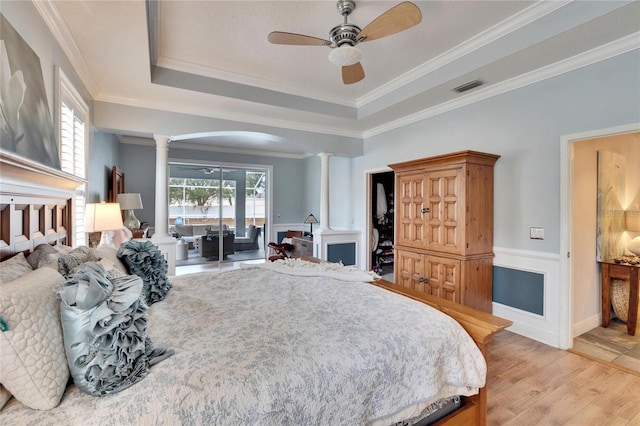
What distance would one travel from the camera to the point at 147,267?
179 cm

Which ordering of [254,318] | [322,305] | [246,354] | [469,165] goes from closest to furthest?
[246,354]
[254,318]
[322,305]
[469,165]

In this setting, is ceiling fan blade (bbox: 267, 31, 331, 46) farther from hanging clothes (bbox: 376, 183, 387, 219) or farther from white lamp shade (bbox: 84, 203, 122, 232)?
hanging clothes (bbox: 376, 183, 387, 219)

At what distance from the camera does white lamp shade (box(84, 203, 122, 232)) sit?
253cm

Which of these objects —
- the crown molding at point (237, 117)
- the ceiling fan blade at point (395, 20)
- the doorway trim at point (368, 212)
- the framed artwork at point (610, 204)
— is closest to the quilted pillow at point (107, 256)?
the ceiling fan blade at point (395, 20)

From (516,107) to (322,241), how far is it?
3.28 metres

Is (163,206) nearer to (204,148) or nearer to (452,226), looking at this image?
(204,148)

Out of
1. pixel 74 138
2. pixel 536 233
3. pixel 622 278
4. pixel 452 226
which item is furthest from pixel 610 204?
pixel 74 138

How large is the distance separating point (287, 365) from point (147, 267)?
1.20 metres

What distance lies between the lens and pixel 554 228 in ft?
9.43

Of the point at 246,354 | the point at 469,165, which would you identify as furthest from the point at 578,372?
the point at 246,354

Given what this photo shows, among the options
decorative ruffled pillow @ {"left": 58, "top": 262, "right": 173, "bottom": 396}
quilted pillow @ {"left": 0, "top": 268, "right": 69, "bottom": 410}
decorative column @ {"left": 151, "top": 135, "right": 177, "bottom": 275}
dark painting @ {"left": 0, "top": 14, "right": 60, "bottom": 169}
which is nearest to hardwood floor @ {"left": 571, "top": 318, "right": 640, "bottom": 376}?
decorative ruffled pillow @ {"left": 58, "top": 262, "right": 173, "bottom": 396}

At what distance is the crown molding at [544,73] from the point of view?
238 centimetres

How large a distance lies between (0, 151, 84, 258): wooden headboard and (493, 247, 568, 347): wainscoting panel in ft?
12.8

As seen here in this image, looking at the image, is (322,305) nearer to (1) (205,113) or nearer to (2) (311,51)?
(2) (311,51)
